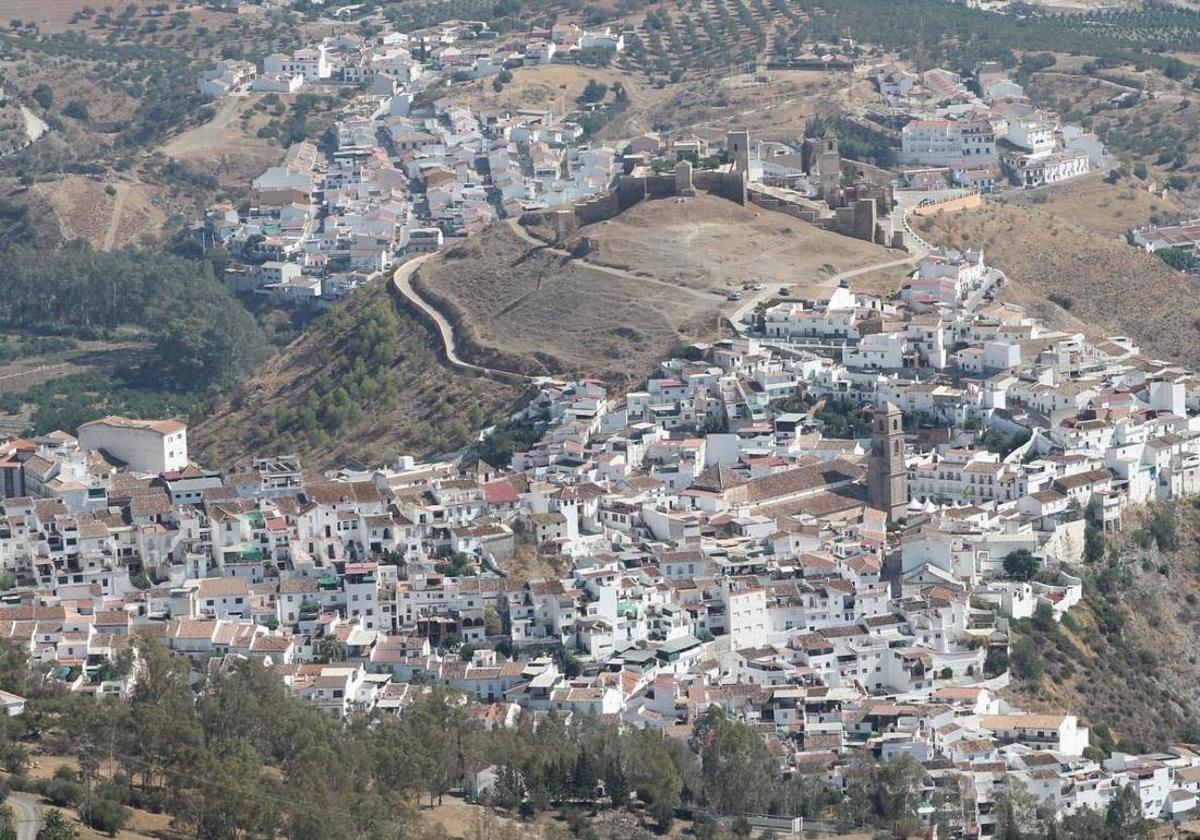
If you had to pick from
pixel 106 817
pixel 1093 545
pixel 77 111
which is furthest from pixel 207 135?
pixel 106 817

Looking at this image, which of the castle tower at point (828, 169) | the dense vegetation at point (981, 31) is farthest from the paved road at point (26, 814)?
the dense vegetation at point (981, 31)

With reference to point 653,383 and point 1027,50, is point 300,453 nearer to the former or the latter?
point 653,383

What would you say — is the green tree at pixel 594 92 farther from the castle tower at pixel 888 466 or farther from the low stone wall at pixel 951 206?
the castle tower at pixel 888 466

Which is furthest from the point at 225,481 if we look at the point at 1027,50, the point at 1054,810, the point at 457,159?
the point at 1027,50

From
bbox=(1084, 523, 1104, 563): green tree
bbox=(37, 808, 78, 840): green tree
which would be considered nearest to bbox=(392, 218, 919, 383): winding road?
bbox=(1084, 523, 1104, 563): green tree

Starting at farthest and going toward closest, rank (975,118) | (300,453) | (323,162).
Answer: (323,162), (975,118), (300,453)

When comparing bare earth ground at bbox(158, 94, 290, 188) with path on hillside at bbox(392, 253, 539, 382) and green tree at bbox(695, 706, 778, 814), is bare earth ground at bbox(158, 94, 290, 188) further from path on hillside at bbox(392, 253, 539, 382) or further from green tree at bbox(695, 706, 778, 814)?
green tree at bbox(695, 706, 778, 814)

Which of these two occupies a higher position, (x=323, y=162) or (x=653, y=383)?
(x=653, y=383)

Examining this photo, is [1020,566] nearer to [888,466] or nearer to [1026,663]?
[1026,663]
